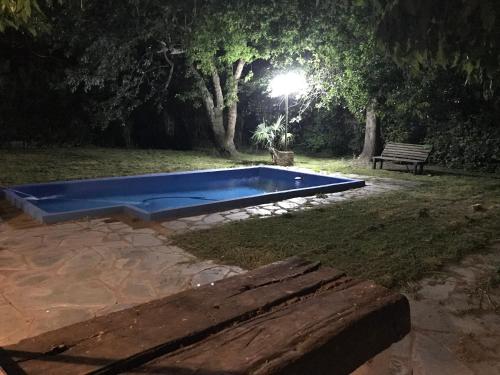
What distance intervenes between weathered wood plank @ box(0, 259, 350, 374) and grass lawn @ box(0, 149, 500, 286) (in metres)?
2.05

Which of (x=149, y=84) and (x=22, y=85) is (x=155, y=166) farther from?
(x=22, y=85)

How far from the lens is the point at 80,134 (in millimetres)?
15375

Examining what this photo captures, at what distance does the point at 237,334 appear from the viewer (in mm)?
1653

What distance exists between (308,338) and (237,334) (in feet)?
0.93

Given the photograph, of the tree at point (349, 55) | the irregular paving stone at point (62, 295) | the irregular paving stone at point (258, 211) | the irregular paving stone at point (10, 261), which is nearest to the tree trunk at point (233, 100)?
the tree at point (349, 55)

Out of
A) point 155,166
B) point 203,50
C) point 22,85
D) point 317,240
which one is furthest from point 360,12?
point 22,85

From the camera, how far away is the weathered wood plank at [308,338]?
146 centimetres

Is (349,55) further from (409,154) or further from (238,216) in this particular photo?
(238,216)

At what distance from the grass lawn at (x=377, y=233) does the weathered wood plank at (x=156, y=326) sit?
6.74ft

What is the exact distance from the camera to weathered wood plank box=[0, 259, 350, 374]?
1.44m

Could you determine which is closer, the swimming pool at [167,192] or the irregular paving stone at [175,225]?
the irregular paving stone at [175,225]

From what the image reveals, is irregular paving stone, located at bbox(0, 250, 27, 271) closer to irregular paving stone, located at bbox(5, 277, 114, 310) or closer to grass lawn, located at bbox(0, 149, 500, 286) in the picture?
irregular paving stone, located at bbox(5, 277, 114, 310)

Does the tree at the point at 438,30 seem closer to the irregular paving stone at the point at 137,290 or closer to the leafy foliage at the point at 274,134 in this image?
the irregular paving stone at the point at 137,290

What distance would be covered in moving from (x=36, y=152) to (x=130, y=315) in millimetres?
12975
